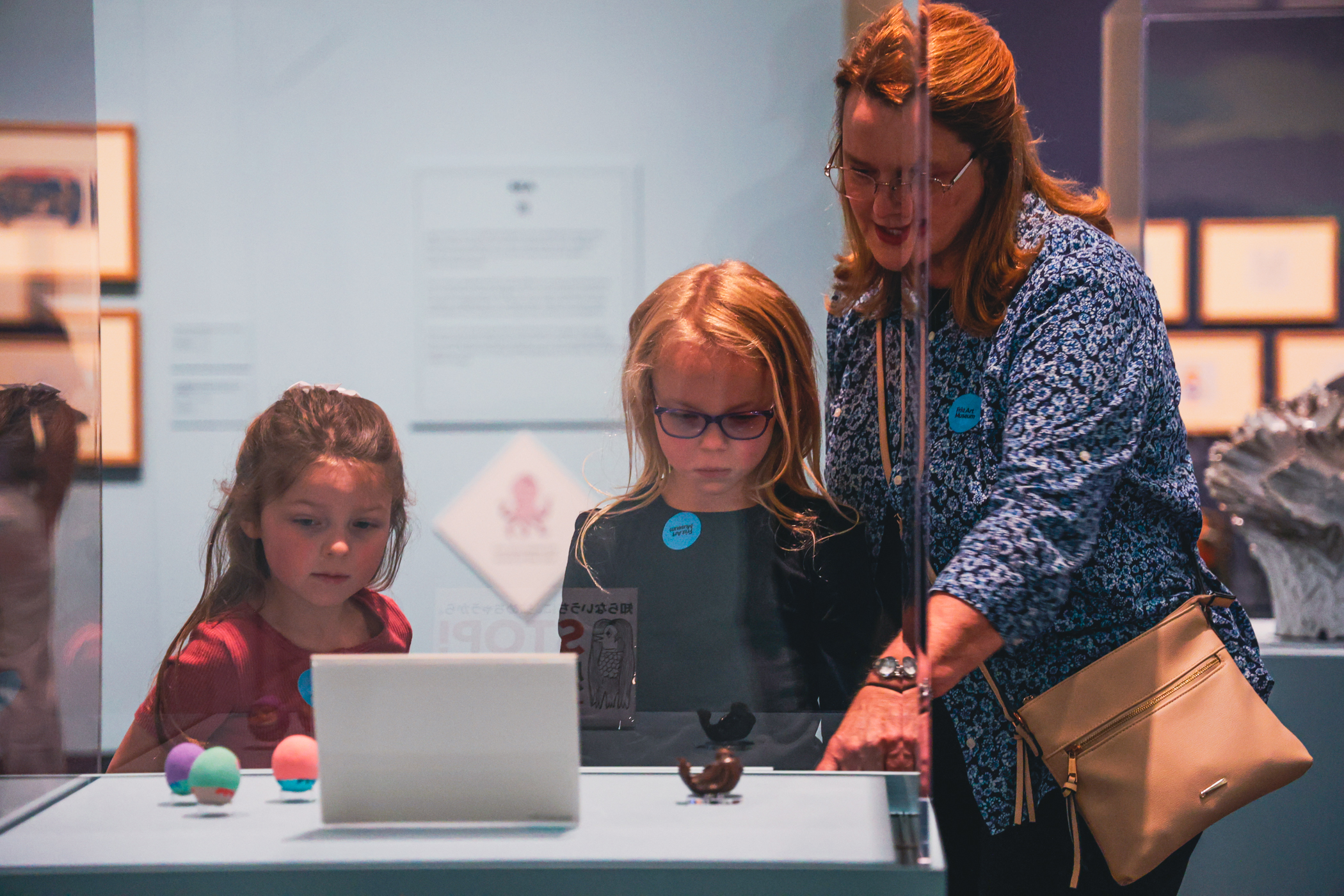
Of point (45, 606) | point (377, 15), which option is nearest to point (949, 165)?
point (377, 15)

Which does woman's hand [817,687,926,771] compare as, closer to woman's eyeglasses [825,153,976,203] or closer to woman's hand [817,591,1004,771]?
woman's hand [817,591,1004,771]

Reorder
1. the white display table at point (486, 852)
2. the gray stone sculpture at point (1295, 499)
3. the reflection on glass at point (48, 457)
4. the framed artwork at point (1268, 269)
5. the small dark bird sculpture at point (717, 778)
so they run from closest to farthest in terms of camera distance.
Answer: the white display table at point (486, 852)
the small dark bird sculpture at point (717, 778)
the reflection on glass at point (48, 457)
the gray stone sculpture at point (1295, 499)
the framed artwork at point (1268, 269)

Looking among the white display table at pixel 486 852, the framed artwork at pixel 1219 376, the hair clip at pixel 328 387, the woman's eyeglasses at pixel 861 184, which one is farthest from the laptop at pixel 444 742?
the framed artwork at pixel 1219 376

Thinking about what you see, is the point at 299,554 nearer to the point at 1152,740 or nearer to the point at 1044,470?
the point at 1044,470

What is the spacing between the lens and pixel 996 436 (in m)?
1.28

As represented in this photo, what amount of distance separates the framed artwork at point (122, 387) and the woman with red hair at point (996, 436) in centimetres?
68

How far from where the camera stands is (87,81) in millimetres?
1040

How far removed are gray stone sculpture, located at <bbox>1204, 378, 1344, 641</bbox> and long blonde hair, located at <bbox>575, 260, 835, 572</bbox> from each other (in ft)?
6.97

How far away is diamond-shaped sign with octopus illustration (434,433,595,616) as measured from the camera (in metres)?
1.00

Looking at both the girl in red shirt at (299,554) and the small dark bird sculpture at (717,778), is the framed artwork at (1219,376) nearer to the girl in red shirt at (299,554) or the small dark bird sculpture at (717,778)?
the small dark bird sculpture at (717,778)

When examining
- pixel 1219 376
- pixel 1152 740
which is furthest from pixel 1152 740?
pixel 1219 376

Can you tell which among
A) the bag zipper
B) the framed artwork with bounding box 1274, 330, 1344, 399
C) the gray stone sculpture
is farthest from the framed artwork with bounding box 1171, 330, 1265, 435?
the bag zipper

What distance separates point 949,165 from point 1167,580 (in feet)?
1.84

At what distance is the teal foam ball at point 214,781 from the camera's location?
0.99 m
